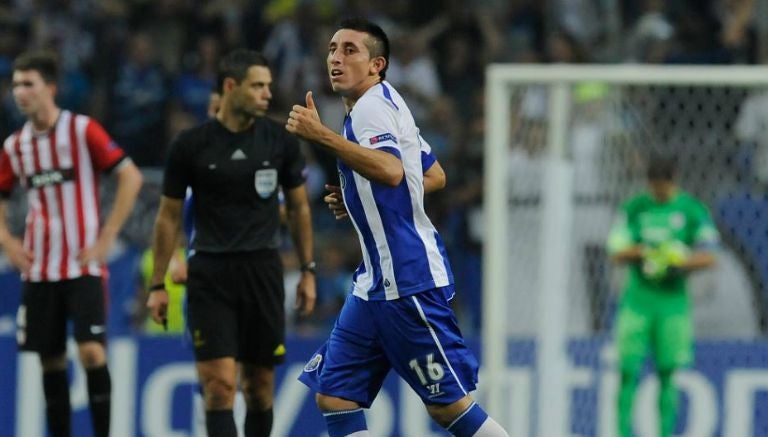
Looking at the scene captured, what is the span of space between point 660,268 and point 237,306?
12.2 feet

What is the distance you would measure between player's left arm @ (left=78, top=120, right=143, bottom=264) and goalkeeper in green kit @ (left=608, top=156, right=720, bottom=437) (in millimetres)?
3571

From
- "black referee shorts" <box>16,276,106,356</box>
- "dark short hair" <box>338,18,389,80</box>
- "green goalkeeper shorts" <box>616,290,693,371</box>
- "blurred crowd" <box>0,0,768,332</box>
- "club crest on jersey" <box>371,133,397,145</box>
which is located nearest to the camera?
"club crest on jersey" <box>371,133,397,145</box>

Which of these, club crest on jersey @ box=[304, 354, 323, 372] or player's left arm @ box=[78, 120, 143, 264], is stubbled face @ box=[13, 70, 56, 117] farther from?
club crest on jersey @ box=[304, 354, 323, 372]

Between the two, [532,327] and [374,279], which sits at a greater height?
[374,279]

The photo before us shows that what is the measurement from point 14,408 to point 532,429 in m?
3.42

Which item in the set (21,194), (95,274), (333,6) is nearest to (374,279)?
(95,274)

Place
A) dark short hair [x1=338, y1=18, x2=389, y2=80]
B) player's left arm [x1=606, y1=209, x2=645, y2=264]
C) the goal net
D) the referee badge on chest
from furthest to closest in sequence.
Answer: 1. player's left arm [x1=606, y1=209, x2=645, y2=264]
2. the goal net
3. the referee badge on chest
4. dark short hair [x1=338, y1=18, x2=389, y2=80]

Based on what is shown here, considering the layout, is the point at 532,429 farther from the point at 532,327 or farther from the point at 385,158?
the point at 385,158

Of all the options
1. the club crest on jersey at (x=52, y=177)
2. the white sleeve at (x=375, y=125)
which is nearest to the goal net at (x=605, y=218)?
the club crest on jersey at (x=52, y=177)

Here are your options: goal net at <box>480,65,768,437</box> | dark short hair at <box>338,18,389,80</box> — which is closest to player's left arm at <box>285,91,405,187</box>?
dark short hair at <box>338,18,389,80</box>

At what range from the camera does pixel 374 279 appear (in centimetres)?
605

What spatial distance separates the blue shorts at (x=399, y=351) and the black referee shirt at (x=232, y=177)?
1370 mm

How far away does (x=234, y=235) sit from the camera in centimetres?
743

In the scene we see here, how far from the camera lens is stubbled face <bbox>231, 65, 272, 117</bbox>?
7328 millimetres
